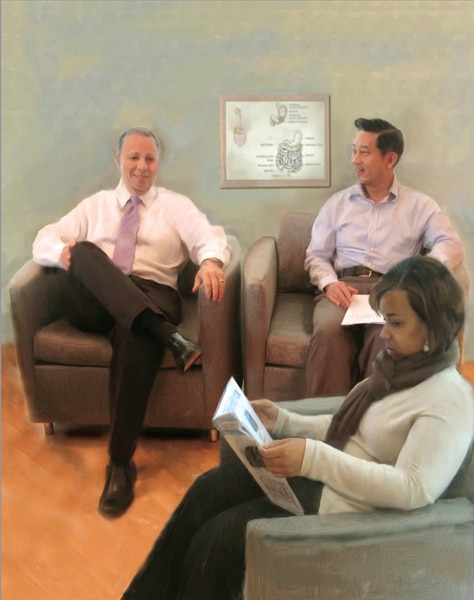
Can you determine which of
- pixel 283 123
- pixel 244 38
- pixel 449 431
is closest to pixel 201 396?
pixel 283 123

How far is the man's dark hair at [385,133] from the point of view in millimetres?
1952

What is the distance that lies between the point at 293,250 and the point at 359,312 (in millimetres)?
447

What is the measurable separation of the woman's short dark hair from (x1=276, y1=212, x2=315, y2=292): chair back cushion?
0.98m

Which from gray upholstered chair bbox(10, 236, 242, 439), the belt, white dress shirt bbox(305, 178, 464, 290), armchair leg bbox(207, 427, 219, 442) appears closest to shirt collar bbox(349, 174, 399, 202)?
white dress shirt bbox(305, 178, 464, 290)

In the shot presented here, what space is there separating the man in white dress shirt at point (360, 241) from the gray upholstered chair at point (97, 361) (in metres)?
0.28

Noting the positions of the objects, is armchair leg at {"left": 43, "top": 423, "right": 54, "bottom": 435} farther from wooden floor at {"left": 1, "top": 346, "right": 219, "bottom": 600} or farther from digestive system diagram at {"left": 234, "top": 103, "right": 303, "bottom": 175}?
digestive system diagram at {"left": 234, "top": 103, "right": 303, "bottom": 175}

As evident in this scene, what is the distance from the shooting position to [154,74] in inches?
78.5

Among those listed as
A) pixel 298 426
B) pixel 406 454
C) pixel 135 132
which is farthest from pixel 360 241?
pixel 406 454

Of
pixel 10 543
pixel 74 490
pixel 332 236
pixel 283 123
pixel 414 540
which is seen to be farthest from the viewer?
pixel 332 236

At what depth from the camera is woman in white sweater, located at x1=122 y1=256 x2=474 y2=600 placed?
1.16 meters

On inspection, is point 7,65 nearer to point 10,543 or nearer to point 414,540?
point 10,543

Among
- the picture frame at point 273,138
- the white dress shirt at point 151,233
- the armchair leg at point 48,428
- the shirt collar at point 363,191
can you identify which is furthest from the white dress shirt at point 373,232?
the armchair leg at point 48,428

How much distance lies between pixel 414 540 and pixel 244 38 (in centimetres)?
136

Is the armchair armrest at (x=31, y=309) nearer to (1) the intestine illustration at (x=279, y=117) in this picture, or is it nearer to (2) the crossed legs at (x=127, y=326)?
(2) the crossed legs at (x=127, y=326)
